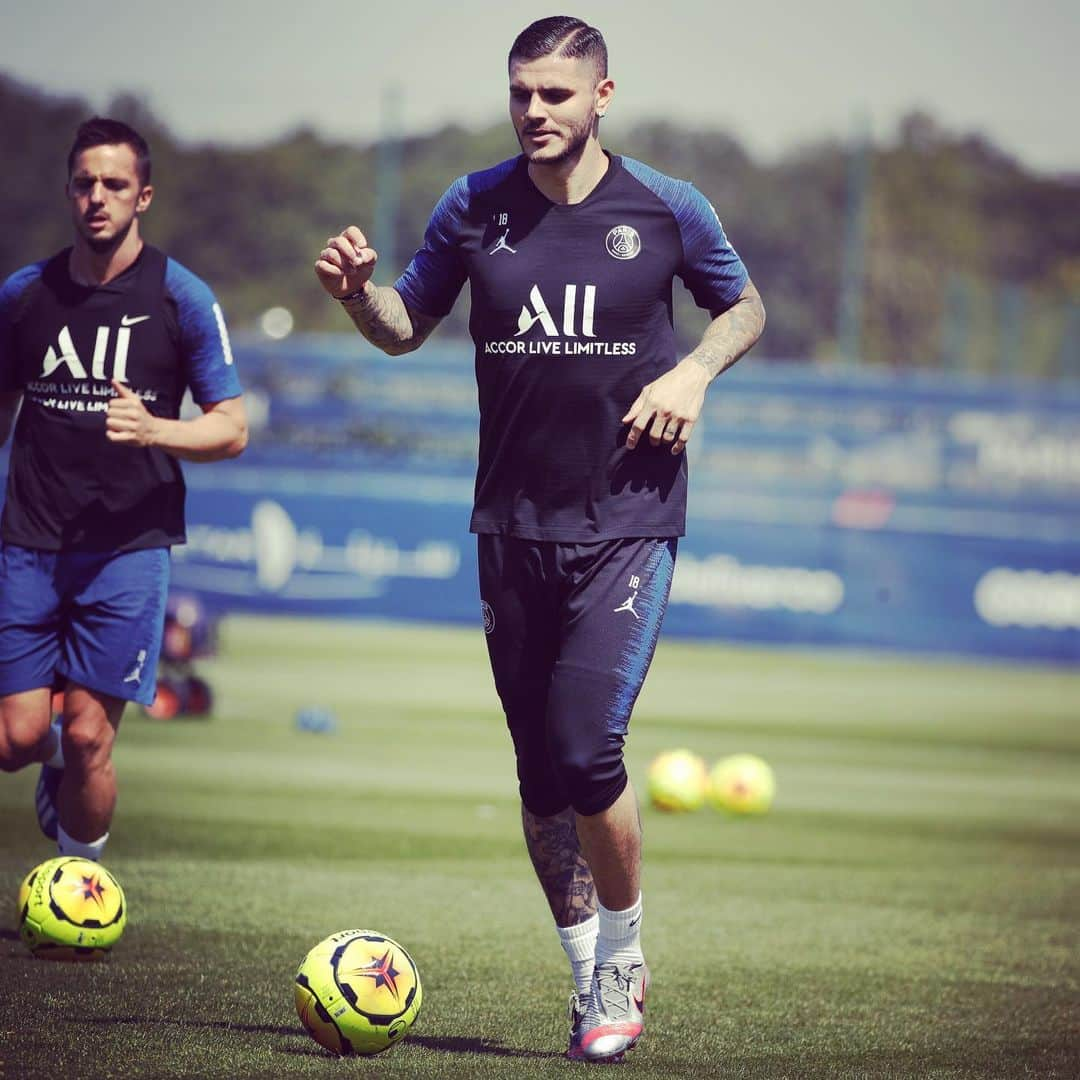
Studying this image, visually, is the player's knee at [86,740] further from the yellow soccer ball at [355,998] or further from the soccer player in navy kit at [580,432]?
the soccer player in navy kit at [580,432]

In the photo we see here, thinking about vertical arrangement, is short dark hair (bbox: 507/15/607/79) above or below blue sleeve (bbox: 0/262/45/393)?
above

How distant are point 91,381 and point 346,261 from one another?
5.33 feet

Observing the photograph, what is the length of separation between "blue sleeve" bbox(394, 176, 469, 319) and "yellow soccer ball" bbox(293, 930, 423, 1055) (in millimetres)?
1890

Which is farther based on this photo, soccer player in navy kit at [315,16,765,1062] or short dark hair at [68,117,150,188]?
short dark hair at [68,117,150,188]

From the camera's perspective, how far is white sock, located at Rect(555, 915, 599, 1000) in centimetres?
564

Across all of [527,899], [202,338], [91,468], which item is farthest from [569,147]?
[527,899]

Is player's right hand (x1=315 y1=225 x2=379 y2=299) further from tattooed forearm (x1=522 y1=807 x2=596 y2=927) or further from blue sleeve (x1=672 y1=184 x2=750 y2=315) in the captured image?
tattooed forearm (x1=522 y1=807 x2=596 y2=927)

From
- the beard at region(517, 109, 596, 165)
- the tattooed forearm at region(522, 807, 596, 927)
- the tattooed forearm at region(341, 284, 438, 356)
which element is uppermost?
the beard at region(517, 109, 596, 165)

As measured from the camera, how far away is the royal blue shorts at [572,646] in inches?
212

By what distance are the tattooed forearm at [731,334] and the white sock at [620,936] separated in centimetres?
152

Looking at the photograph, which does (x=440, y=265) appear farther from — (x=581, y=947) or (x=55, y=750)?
(x=55, y=750)

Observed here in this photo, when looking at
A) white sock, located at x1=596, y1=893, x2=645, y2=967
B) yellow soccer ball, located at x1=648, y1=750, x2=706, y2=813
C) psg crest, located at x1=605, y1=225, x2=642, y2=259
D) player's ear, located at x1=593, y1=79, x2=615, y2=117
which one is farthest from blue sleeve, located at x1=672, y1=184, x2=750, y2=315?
yellow soccer ball, located at x1=648, y1=750, x2=706, y2=813

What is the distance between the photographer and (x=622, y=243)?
18.3ft

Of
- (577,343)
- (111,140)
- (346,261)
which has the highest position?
(111,140)
